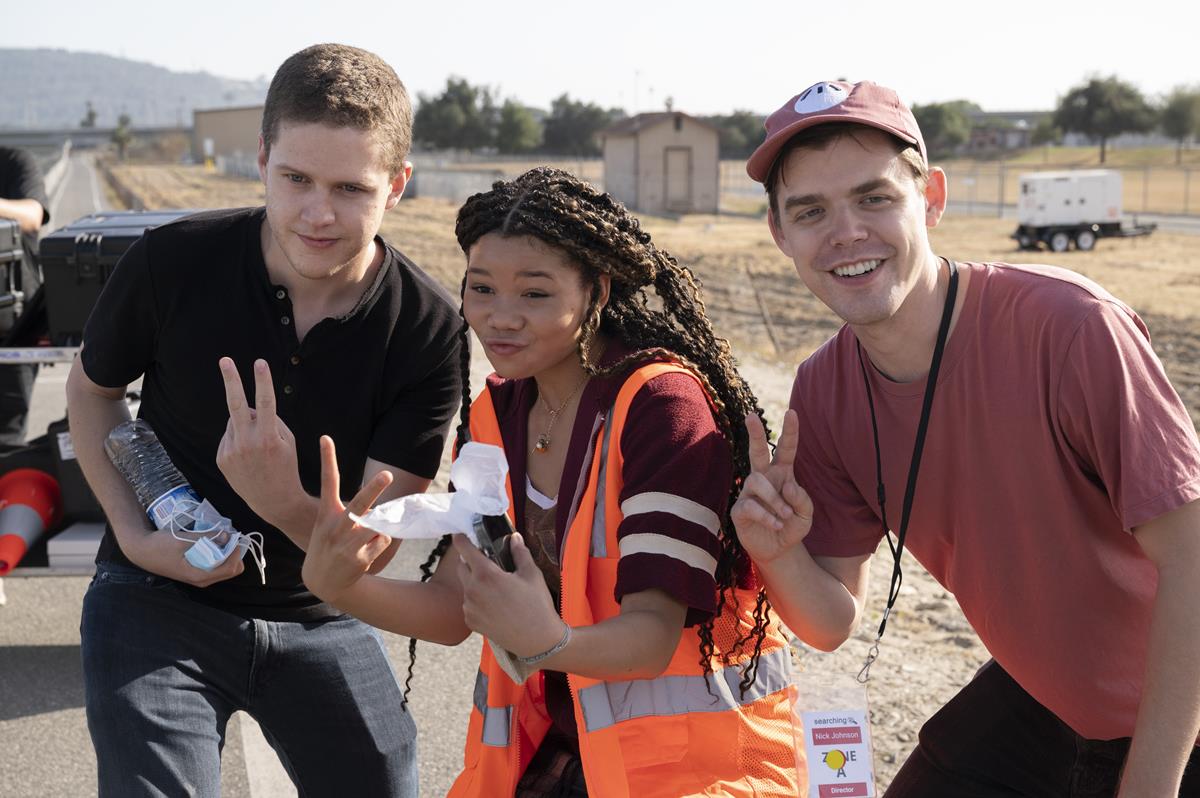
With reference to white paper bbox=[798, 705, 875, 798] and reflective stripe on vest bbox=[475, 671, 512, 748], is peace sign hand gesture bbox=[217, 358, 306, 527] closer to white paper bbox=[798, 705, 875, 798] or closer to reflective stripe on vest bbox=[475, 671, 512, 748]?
reflective stripe on vest bbox=[475, 671, 512, 748]

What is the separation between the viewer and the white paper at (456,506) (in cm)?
246

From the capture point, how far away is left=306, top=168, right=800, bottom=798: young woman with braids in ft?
8.65

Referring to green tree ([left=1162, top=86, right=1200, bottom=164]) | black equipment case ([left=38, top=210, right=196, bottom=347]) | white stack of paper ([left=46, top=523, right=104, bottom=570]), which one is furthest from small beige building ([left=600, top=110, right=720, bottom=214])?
white stack of paper ([left=46, top=523, right=104, bottom=570])

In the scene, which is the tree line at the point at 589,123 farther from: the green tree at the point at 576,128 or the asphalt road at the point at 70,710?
the asphalt road at the point at 70,710

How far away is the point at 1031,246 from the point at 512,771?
119ft

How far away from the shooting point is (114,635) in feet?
10.7

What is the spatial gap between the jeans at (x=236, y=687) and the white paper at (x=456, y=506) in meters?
1.00

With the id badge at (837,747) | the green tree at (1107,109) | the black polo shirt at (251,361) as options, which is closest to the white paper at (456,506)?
the black polo shirt at (251,361)

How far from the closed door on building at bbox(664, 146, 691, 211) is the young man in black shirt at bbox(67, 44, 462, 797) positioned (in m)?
56.3

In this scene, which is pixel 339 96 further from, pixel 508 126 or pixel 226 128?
pixel 226 128

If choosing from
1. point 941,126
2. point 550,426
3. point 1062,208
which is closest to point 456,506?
point 550,426

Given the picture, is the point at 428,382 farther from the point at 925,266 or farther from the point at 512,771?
the point at 925,266

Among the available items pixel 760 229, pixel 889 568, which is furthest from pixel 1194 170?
pixel 889 568

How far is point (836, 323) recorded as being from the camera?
65.3 feet
